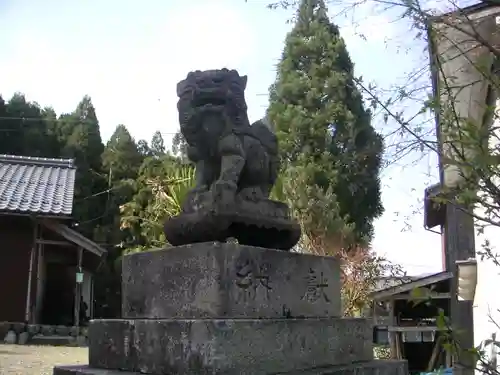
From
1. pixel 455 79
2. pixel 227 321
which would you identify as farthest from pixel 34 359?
pixel 455 79

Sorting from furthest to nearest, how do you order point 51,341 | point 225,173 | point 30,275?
point 30,275
point 51,341
point 225,173

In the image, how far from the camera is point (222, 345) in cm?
258

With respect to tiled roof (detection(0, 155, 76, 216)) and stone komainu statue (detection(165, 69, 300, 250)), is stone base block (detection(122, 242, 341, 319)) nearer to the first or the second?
stone komainu statue (detection(165, 69, 300, 250))

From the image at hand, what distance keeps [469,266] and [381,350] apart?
314 inches

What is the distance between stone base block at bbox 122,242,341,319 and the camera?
110 inches

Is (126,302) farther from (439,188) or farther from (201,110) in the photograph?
(439,188)

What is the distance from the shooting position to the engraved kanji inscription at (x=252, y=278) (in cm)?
285

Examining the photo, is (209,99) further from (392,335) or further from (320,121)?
(320,121)

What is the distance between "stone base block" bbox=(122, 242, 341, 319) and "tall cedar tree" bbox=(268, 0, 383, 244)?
13.0m

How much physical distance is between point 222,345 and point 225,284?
0.32 meters

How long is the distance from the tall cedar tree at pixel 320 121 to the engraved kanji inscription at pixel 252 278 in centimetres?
1328

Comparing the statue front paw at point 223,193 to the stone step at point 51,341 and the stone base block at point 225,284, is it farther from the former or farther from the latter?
the stone step at point 51,341

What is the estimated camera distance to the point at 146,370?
281 centimetres

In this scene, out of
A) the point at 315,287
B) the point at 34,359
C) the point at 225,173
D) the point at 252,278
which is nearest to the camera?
the point at 252,278
